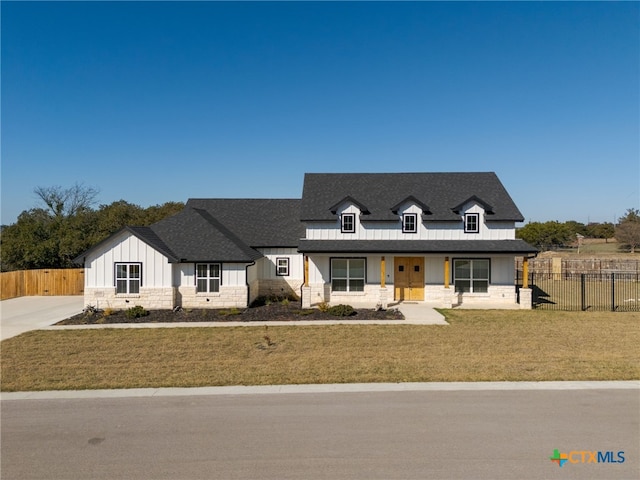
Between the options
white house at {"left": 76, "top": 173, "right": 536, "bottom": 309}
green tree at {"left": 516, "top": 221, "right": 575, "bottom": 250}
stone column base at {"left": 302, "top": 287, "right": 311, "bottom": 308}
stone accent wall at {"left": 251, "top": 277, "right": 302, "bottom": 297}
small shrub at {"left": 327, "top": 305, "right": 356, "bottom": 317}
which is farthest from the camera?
green tree at {"left": 516, "top": 221, "right": 575, "bottom": 250}

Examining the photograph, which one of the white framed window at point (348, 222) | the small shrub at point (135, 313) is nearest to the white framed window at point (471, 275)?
the white framed window at point (348, 222)

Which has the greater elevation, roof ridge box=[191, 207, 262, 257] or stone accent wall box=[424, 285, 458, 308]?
roof ridge box=[191, 207, 262, 257]

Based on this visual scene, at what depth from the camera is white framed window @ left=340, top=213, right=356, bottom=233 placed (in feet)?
78.1

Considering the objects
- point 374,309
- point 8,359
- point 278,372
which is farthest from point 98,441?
point 374,309

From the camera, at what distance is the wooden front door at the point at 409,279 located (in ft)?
75.3

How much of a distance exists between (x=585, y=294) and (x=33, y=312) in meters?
34.4

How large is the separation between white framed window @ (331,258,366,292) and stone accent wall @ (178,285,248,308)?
5.55 m

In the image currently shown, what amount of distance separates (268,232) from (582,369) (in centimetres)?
1916

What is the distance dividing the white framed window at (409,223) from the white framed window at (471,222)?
9.81 ft

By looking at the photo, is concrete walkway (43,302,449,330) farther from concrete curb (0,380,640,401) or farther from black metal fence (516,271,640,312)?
black metal fence (516,271,640,312)

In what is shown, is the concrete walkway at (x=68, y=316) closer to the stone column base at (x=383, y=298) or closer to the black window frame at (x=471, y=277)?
the stone column base at (x=383, y=298)

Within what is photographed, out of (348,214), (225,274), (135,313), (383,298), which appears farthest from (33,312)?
(383,298)

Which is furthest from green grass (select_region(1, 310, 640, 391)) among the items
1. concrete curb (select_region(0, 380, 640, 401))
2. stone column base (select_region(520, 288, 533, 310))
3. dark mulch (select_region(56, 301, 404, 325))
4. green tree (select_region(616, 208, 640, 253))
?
green tree (select_region(616, 208, 640, 253))

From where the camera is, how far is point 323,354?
12383 millimetres
